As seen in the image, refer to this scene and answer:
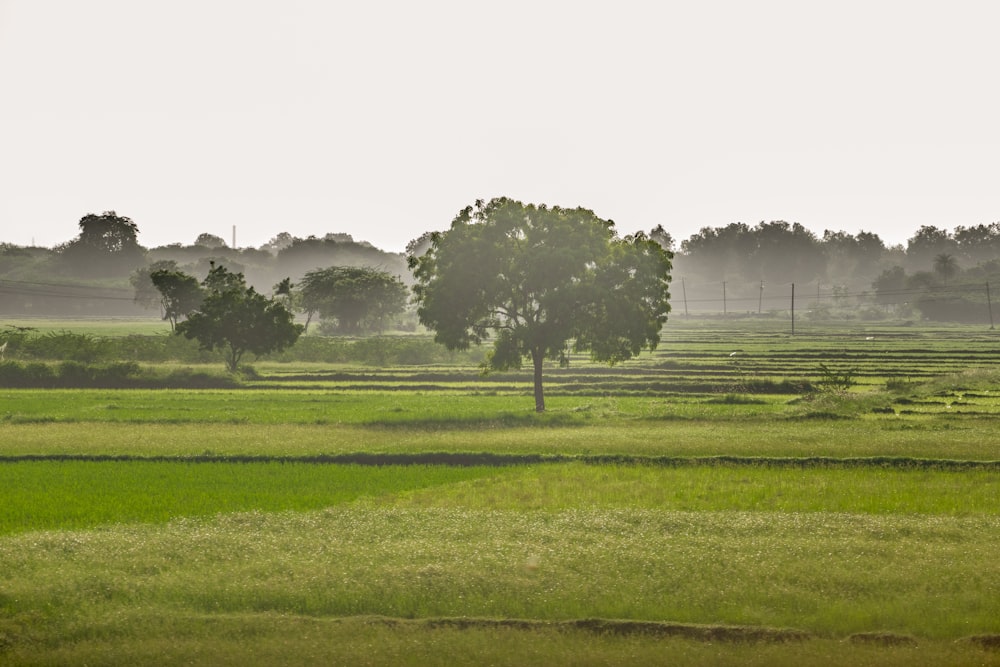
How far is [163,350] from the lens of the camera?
269 ft

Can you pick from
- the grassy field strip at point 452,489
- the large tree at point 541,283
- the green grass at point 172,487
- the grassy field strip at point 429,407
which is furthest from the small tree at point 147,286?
the grassy field strip at point 452,489

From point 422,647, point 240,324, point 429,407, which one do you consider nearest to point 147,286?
point 240,324

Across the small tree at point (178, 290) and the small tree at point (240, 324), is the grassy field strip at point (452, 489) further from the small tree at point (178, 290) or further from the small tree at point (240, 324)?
the small tree at point (178, 290)

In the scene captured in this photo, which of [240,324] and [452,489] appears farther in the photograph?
[240,324]

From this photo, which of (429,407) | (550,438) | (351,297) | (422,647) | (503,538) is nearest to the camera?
(422,647)

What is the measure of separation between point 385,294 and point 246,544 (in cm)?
11412

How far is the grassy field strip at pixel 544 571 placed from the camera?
639 inches

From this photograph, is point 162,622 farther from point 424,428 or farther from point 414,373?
point 414,373

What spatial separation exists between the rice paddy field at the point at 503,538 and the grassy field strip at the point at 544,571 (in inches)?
2.4

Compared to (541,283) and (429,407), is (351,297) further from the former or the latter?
(541,283)

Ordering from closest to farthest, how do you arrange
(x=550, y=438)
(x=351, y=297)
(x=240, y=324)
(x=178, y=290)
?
(x=550, y=438), (x=240, y=324), (x=178, y=290), (x=351, y=297)

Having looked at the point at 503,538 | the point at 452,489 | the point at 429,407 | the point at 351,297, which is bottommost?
the point at 452,489

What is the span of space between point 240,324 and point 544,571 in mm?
54178

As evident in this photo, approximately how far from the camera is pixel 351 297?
417ft
